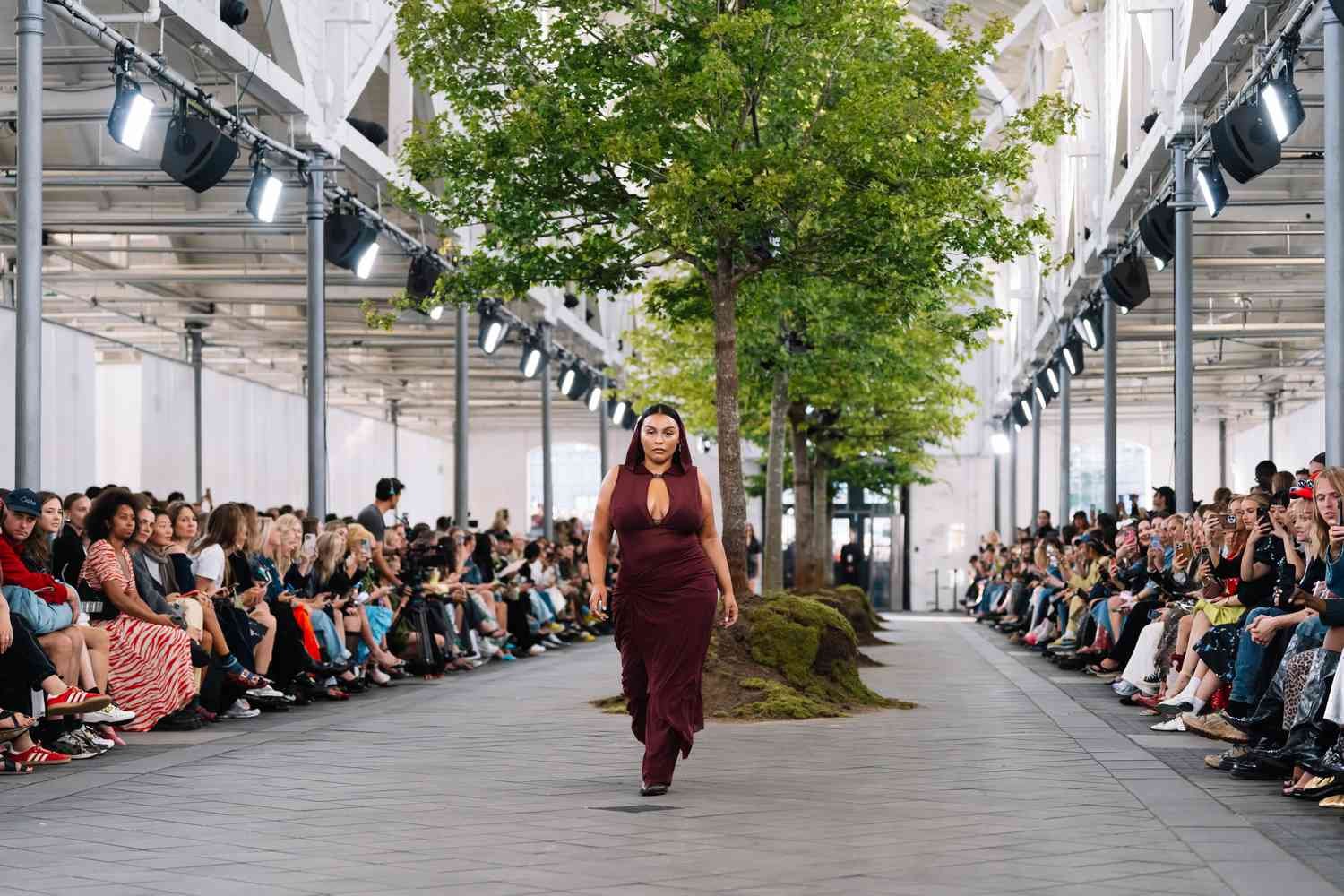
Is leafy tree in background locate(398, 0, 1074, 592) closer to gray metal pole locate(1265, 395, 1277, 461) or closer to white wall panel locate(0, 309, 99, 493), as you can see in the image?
white wall panel locate(0, 309, 99, 493)

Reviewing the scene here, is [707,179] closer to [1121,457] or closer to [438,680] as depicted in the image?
[438,680]

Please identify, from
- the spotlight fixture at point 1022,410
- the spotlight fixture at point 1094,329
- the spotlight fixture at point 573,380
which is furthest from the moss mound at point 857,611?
the spotlight fixture at point 1022,410

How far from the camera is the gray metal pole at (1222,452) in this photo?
57438mm

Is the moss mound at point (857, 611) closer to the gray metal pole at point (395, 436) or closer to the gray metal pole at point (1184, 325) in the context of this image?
the gray metal pole at point (1184, 325)

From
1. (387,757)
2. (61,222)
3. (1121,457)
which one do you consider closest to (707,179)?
(387,757)

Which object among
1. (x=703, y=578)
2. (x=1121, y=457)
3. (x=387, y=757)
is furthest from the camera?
(x=1121, y=457)

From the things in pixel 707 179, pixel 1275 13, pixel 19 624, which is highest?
pixel 1275 13

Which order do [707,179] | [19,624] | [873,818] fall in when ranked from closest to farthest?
[873,818] → [19,624] → [707,179]

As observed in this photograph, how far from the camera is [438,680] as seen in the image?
16797 mm

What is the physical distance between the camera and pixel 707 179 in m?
13.3

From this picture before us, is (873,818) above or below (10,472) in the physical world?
below

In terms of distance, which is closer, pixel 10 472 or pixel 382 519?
pixel 10 472

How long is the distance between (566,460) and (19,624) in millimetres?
50143

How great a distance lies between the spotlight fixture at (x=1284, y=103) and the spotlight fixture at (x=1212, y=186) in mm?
2967
